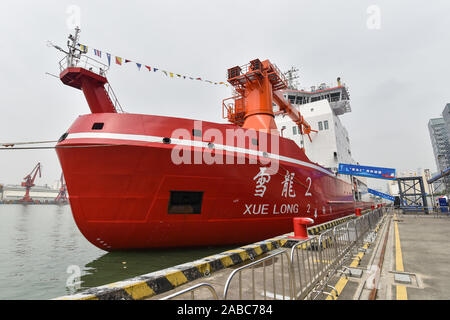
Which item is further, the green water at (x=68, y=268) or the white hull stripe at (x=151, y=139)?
the white hull stripe at (x=151, y=139)

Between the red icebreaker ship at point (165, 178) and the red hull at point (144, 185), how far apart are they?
0.10 ft

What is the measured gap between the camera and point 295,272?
4305 mm

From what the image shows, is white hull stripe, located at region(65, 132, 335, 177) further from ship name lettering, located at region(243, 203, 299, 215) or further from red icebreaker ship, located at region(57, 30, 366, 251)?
ship name lettering, located at region(243, 203, 299, 215)

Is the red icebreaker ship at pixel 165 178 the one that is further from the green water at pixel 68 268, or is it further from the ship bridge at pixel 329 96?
the ship bridge at pixel 329 96

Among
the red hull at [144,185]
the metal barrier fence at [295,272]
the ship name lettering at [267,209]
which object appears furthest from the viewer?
the ship name lettering at [267,209]

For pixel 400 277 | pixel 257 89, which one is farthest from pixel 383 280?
pixel 257 89

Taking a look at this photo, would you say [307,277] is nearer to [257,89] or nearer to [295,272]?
[295,272]

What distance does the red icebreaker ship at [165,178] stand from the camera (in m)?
6.46

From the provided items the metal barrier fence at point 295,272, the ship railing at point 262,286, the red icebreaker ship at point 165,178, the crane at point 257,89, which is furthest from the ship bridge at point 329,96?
the ship railing at point 262,286
